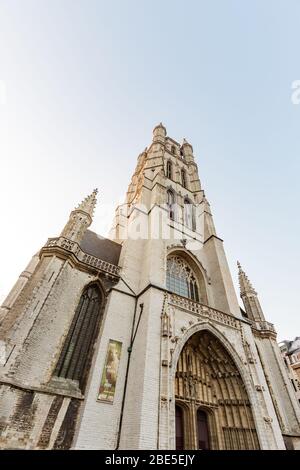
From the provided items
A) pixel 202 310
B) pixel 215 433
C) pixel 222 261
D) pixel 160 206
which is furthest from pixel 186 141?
pixel 215 433

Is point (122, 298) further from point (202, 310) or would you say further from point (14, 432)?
point (14, 432)

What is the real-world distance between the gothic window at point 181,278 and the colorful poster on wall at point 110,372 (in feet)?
16.5

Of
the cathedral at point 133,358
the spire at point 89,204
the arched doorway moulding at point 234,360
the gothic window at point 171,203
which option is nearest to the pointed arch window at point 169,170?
the gothic window at point 171,203

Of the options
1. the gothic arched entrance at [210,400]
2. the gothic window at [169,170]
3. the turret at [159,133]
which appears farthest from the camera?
the turret at [159,133]

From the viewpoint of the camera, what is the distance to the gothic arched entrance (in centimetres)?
870

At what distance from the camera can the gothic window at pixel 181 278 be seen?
1359cm

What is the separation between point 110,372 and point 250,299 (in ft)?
39.3

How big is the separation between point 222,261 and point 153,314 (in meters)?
7.35

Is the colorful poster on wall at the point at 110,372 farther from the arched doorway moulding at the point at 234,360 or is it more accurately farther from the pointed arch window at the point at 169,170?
the pointed arch window at the point at 169,170

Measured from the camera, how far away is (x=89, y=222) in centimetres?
1291

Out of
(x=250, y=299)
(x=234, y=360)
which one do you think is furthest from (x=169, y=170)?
(x=234, y=360)

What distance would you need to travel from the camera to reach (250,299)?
54.6ft

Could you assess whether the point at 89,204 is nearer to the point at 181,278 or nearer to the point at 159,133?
the point at 181,278

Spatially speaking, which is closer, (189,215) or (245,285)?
(245,285)
